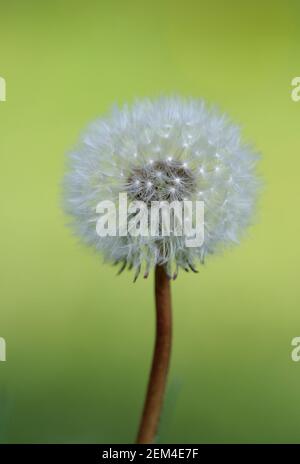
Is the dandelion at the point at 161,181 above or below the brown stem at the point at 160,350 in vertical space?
above

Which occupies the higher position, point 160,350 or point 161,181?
point 161,181

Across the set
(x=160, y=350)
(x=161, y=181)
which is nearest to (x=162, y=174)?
(x=161, y=181)

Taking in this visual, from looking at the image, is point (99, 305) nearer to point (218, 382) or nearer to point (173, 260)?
point (218, 382)

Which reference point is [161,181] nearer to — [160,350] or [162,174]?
[162,174]

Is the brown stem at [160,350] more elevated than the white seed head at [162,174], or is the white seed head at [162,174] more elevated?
the white seed head at [162,174]
